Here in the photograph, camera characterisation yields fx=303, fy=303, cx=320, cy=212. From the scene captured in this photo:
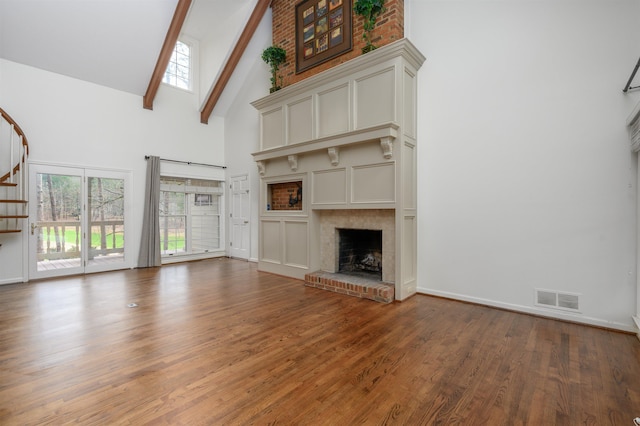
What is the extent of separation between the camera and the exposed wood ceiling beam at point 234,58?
5.96 metres

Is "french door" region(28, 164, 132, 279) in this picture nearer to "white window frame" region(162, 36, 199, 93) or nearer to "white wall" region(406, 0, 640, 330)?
"white window frame" region(162, 36, 199, 93)

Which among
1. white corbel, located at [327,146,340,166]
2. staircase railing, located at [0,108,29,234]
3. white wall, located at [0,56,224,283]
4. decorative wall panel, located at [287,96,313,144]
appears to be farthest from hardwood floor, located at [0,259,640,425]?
white wall, located at [0,56,224,283]

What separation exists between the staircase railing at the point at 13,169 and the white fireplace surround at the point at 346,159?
3.76 metres

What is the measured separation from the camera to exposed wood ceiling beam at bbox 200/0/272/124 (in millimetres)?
5965

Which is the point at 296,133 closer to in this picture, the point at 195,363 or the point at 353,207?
the point at 353,207

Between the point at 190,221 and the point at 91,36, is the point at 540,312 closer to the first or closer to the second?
the point at 190,221

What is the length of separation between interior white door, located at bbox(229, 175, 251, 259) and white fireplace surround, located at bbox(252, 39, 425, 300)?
1458 millimetres

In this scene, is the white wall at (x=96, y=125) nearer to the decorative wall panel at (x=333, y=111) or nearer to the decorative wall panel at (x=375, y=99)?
the decorative wall panel at (x=333, y=111)

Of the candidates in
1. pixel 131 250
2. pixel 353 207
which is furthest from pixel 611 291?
pixel 131 250

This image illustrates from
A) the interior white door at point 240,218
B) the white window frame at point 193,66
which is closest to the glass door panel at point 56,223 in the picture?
the interior white door at point 240,218

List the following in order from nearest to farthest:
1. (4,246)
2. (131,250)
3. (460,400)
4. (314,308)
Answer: (460,400) → (314,308) → (4,246) → (131,250)

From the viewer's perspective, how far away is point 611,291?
3.04 meters

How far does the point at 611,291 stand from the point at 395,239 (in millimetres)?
2227

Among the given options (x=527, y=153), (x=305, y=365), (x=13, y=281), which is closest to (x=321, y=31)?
(x=527, y=153)
